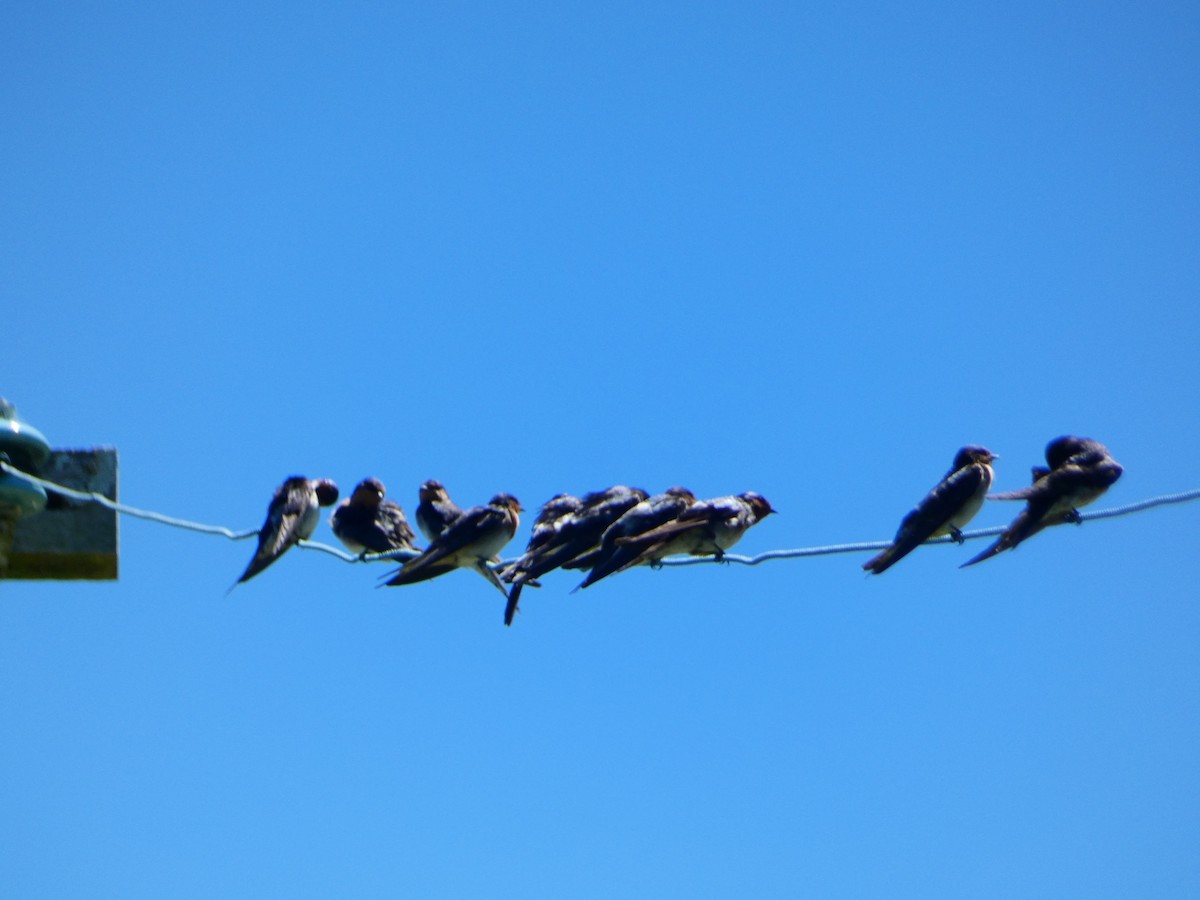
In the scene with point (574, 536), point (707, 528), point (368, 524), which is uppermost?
point (368, 524)

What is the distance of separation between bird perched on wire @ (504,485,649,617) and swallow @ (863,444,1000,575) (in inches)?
71.9

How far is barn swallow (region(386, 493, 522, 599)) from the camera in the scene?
34.5ft

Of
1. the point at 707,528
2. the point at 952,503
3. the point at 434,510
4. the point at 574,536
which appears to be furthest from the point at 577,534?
the point at 434,510

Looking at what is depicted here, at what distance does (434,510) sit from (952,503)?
4765 millimetres

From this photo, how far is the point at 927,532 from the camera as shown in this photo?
30.7 feet

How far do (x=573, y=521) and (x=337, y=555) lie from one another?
8.34 ft

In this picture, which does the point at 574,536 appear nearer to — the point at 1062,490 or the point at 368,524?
the point at 1062,490

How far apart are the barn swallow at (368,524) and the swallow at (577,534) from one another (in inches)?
113

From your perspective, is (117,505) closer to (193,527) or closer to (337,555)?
(193,527)

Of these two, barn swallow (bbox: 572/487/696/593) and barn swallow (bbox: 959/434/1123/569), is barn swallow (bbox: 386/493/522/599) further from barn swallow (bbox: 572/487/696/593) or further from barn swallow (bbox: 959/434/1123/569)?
barn swallow (bbox: 959/434/1123/569)

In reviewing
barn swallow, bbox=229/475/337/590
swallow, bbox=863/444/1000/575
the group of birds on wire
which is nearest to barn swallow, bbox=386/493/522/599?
the group of birds on wire

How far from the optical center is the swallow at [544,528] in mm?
9383

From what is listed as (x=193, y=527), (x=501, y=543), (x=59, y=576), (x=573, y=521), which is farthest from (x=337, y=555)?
(x=501, y=543)

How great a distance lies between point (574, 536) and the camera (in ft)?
31.9
